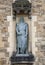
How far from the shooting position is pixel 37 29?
6715 mm

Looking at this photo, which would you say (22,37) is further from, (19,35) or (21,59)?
(21,59)

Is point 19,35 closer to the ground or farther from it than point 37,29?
closer to the ground

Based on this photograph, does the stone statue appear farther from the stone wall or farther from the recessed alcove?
the stone wall

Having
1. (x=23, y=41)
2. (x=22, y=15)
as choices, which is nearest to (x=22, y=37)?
(x=23, y=41)

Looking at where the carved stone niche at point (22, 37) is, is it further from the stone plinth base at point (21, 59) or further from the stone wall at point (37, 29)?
the stone wall at point (37, 29)

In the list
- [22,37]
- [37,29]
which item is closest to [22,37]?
[22,37]

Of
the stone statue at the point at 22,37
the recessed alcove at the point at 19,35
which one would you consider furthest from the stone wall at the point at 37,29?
the stone statue at the point at 22,37

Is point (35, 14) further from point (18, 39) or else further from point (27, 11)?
point (18, 39)

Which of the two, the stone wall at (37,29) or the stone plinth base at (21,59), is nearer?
the stone plinth base at (21,59)

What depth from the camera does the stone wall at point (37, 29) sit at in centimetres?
663

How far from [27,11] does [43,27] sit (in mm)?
502

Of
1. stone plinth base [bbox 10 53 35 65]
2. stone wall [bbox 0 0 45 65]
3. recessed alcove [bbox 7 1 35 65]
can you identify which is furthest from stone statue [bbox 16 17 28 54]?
stone wall [bbox 0 0 45 65]

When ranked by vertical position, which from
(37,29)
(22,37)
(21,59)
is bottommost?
(21,59)

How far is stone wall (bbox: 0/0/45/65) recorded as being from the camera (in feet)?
21.7
